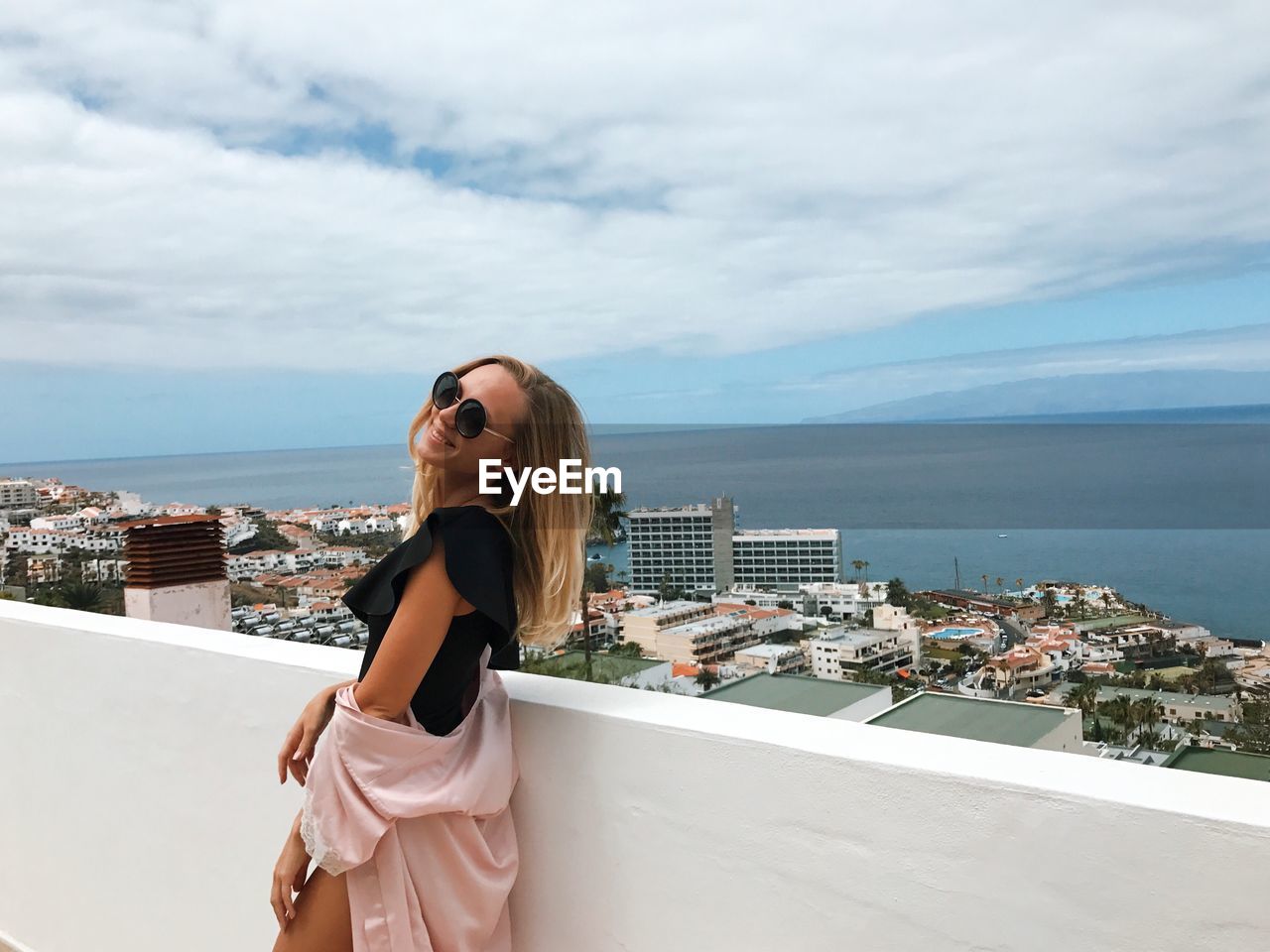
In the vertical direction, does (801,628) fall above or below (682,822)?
below

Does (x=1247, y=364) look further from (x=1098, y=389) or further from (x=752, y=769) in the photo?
(x=752, y=769)

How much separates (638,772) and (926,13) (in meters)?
7.78

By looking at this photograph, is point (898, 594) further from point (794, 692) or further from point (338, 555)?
point (338, 555)

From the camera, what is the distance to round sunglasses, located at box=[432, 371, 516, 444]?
1.33 m

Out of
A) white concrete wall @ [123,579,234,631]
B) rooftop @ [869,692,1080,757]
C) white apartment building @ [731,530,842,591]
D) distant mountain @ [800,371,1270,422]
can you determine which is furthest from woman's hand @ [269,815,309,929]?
distant mountain @ [800,371,1270,422]

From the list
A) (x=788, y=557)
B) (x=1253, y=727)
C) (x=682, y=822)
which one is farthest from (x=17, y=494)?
(x=1253, y=727)

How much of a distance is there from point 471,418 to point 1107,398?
533 cm

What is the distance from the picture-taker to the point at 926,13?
7.33 metres

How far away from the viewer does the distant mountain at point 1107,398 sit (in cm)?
546

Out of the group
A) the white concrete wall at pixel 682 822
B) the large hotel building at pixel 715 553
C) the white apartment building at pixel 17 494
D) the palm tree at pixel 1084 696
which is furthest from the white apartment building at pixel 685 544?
the white apartment building at pixel 17 494

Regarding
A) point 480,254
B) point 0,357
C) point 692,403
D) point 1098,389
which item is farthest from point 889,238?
point 0,357

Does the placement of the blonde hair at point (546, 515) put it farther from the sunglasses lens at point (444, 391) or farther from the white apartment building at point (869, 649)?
the white apartment building at point (869, 649)

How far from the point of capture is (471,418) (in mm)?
1333

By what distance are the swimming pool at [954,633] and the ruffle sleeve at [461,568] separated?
9.47 feet
